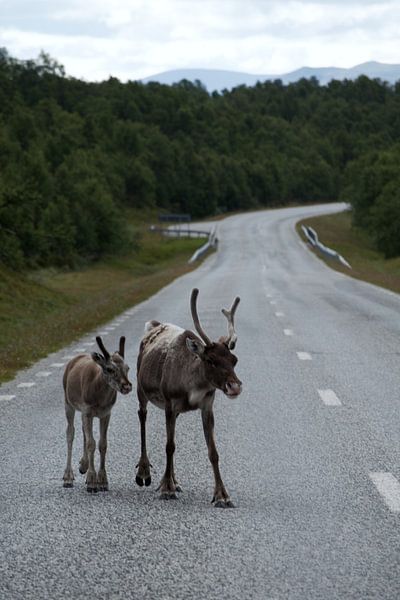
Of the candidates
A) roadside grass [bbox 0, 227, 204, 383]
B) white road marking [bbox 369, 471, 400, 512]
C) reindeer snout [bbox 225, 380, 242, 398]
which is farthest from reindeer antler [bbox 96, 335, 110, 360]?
roadside grass [bbox 0, 227, 204, 383]

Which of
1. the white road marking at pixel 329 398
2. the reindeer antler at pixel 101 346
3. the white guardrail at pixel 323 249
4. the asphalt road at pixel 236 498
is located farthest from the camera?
the white guardrail at pixel 323 249

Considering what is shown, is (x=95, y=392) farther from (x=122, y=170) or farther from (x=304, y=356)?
(x=122, y=170)

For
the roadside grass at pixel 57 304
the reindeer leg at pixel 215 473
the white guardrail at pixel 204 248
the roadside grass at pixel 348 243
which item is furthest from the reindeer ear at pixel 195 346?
the white guardrail at pixel 204 248

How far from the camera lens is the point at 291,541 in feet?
24.0

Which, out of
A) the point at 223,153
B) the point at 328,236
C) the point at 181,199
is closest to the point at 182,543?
the point at 328,236

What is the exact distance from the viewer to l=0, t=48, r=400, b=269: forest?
75.8 m

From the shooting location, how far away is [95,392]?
877 centimetres

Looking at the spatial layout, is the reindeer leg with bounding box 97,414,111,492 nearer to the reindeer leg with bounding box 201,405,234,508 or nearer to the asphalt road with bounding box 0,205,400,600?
the asphalt road with bounding box 0,205,400,600

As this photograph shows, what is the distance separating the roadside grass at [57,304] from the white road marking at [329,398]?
431 centimetres

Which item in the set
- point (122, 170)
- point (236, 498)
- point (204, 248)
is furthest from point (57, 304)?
point (122, 170)

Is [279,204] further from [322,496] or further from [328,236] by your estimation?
[322,496]

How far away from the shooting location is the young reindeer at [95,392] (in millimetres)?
8430

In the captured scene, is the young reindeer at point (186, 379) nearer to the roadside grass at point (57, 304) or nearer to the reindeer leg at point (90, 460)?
the reindeer leg at point (90, 460)

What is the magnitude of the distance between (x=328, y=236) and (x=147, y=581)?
99290 millimetres
